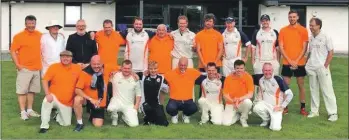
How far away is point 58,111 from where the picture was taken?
873 centimetres

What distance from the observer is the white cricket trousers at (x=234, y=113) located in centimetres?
889

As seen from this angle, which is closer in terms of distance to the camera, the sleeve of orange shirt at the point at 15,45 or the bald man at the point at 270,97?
the bald man at the point at 270,97

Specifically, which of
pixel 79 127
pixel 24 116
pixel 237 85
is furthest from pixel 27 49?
pixel 237 85

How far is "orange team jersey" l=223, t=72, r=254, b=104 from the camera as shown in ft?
29.8

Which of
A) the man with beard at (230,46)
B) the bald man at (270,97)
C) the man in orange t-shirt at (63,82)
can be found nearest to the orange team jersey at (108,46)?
the man in orange t-shirt at (63,82)

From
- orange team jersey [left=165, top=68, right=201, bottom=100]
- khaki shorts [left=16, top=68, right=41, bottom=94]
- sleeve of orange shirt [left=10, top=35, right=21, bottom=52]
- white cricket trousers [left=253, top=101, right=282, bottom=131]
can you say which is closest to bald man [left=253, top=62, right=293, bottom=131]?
white cricket trousers [left=253, top=101, right=282, bottom=131]

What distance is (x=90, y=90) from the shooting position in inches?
349

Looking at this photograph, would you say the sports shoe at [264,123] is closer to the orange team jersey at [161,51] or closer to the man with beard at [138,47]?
the orange team jersey at [161,51]

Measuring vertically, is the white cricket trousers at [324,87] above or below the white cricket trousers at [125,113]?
above

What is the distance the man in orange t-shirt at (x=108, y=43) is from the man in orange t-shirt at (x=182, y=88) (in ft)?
3.82

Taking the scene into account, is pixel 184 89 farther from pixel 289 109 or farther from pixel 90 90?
pixel 289 109

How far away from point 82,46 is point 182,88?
2.06 metres

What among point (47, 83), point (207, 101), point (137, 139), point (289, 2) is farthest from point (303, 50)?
point (289, 2)

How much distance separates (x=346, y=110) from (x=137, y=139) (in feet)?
16.5
